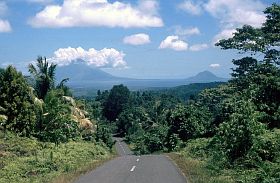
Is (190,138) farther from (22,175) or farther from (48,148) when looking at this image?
(22,175)

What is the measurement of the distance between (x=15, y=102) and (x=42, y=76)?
917cm

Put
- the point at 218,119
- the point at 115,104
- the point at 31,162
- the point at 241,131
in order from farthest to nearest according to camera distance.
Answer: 1. the point at 115,104
2. the point at 218,119
3. the point at 31,162
4. the point at 241,131

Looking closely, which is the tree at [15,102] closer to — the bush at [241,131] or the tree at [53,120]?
the tree at [53,120]

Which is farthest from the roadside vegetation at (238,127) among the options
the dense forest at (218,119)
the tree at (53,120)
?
the tree at (53,120)

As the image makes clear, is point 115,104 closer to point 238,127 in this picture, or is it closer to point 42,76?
point 42,76

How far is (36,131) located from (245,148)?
18958mm

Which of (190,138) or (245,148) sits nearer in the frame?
(245,148)

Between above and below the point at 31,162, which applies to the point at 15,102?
above

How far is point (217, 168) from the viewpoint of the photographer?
19.5m

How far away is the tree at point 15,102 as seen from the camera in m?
31.3

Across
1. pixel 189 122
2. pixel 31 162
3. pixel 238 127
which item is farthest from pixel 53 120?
pixel 238 127

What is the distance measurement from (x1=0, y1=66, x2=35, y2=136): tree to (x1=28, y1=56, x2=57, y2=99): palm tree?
7944 millimetres

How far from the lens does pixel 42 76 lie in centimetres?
4041

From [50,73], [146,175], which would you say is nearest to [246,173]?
[146,175]
